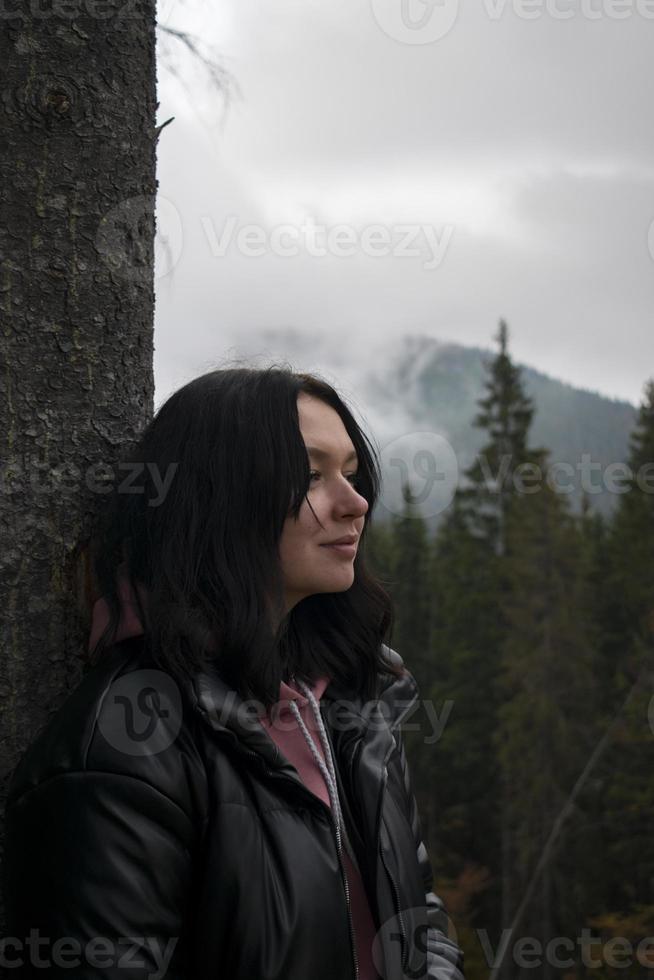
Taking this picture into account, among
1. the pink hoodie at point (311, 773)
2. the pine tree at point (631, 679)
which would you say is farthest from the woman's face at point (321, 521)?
the pine tree at point (631, 679)

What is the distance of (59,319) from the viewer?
2162 mm

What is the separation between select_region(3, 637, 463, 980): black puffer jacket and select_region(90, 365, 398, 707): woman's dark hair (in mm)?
91

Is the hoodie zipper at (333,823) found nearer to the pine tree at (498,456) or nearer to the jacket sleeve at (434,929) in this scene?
the jacket sleeve at (434,929)

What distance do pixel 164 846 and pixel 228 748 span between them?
0.23m

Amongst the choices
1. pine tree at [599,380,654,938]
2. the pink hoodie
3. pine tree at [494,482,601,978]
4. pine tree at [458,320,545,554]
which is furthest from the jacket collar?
pine tree at [458,320,545,554]

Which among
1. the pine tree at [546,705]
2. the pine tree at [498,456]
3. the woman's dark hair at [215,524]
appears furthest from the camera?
the pine tree at [498,456]

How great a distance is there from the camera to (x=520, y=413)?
36.0 metres

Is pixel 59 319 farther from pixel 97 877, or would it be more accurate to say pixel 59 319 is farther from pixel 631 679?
pixel 631 679

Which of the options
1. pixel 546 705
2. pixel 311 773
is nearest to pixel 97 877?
pixel 311 773

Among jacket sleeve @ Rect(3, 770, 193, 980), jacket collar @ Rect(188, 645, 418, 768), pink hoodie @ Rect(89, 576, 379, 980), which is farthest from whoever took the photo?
pink hoodie @ Rect(89, 576, 379, 980)

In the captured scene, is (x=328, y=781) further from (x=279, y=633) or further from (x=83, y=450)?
(x=83, y=450)

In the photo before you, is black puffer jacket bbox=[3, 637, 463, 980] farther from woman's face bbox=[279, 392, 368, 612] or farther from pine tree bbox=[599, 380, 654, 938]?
pine tree bbox=[599, 380, 654, 938]

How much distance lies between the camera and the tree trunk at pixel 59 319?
6.87 feet

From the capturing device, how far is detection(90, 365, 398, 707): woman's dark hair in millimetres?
2012
